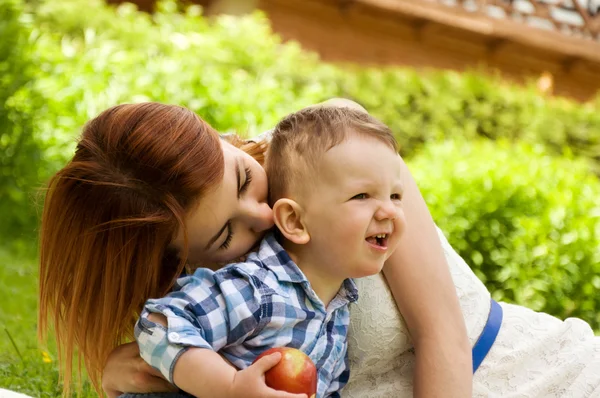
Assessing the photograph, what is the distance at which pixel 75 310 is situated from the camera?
2.07 m

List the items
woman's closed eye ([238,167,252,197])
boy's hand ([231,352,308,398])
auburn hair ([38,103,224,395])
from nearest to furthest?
boy's hand ([231,352,308,398])
auburn hair ([38,103,224,395])
woman's closed eye ([238,167,252,197])

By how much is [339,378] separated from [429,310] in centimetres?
29

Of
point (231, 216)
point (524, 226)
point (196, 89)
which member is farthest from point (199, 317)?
point (196, 89)

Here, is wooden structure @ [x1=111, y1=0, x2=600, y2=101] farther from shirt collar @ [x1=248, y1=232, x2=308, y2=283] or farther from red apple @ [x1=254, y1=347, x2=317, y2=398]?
red apple @ [x1=254, y1=347, x2=317, y2=398]

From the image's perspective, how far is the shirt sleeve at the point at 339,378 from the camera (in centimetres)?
216

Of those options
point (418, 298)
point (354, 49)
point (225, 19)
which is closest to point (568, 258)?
point (418, 298)

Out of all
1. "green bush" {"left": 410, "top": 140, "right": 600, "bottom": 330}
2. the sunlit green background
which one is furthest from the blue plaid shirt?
"green bush" {"left": 410, "top": 140, "right": 600, "bottom": 330}

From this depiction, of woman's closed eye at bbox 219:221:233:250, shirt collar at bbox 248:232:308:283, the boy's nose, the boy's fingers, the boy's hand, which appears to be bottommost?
the boy's hand

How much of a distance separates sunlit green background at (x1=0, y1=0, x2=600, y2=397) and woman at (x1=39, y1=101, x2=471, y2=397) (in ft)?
1.35

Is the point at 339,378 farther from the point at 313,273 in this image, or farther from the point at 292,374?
the point at 292,374

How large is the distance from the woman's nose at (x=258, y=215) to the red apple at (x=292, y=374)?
0.37m

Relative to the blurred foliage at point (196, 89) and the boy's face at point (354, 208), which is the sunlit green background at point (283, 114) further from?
the boy's face at point (354, 208)

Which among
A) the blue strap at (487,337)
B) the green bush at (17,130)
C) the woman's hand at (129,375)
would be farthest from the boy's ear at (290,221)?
the green bush at (17,130)

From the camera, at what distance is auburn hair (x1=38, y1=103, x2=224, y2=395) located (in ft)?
6.33
